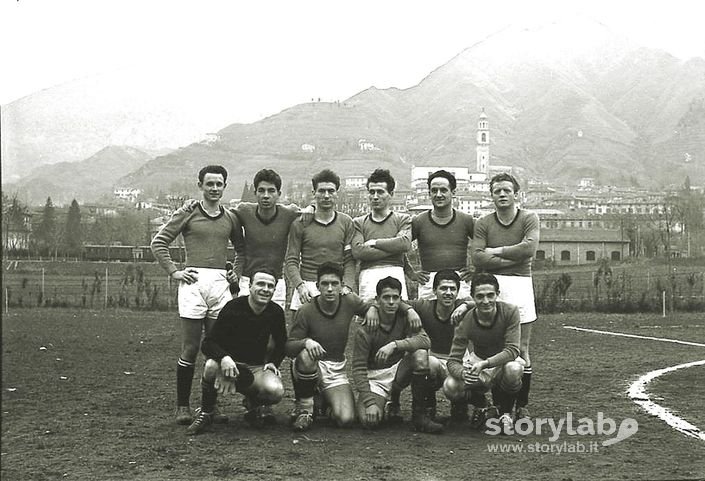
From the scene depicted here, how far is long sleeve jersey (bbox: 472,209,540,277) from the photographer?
6461mm

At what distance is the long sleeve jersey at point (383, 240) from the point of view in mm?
6512

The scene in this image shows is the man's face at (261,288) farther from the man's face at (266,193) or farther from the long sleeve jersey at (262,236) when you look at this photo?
the man's face at (266,193)

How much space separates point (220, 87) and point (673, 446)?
113 metres

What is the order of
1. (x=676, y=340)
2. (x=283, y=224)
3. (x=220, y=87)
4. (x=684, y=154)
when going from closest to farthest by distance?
(x=283, y=224) < (x=676, y=340) < (x=220, y=87) < (x=684, y=154)

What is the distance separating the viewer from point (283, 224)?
670 centimetres

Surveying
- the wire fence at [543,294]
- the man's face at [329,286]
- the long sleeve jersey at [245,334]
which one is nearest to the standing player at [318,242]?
the man's face at [329,286]

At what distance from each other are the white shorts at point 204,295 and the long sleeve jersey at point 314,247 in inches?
21.8

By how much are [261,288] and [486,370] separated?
1.74 metres

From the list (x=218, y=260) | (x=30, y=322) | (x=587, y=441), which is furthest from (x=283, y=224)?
(x=30, y=322)

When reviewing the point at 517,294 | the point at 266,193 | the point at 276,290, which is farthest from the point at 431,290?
the point at 266,193

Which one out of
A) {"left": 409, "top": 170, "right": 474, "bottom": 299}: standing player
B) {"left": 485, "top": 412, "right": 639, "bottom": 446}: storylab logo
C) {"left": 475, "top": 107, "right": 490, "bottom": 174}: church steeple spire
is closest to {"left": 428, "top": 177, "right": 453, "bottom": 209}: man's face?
{"left": 409, "top": 170, "right": 474, "bottom": 299}: standing player

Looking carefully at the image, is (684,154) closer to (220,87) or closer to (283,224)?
(220,87)

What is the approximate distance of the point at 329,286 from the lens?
6.19 metres

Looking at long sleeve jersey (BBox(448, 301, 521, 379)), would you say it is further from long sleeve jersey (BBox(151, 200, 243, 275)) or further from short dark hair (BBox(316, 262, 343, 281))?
long sleeve jersey (BBox(151, 200, 243, 275))
